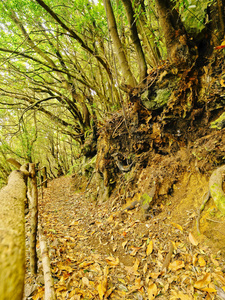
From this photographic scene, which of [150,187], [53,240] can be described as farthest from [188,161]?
[53,240]

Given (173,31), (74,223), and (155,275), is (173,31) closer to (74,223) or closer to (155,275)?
(155,275)

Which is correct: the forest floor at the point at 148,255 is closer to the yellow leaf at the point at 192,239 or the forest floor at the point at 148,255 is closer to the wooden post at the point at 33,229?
the yellow leaf at the point at 192,239

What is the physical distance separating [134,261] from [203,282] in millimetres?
1420

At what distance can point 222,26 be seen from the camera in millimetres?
3322

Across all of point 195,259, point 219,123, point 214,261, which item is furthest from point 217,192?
point 219,123

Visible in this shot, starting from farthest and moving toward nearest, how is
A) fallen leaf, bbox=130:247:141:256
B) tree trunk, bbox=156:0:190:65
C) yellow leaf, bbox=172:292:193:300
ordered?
tree trunk, bbox=156:0:190:65 → fallen leaf, bbox=130:247:141:256 → yellow leaf, bbox=172:292:193:300

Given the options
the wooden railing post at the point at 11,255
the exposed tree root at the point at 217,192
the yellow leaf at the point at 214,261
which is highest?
the wooden railing post at the point at 11,255

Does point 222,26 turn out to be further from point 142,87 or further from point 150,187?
point 150,187

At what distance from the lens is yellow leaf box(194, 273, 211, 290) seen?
2.18 metres

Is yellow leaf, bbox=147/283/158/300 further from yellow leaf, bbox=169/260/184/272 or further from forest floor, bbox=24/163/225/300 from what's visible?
yellow leaf, bbox=169/260/184/272

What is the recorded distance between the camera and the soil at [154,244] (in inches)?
96.3

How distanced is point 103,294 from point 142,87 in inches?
214

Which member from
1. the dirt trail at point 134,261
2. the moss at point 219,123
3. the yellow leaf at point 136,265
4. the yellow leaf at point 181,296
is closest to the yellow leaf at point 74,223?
the dirt trail at point 134,261

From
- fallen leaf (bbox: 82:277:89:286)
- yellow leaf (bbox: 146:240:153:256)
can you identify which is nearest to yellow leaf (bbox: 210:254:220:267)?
yellow leaf (bbox: 146:240:153:256)
